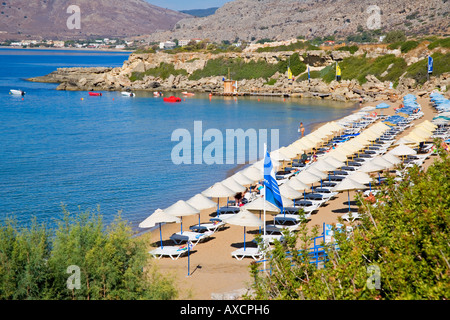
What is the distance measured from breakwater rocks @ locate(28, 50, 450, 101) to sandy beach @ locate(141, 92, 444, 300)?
48.1m

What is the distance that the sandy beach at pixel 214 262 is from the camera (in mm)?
13594

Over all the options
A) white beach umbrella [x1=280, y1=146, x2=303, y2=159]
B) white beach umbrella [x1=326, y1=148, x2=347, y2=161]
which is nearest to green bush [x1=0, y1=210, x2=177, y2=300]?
white beach umbrella [x1=326, y1=148, x2=347, y2=161]

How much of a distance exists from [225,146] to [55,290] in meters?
30.2

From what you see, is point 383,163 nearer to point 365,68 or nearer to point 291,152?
point 291,152

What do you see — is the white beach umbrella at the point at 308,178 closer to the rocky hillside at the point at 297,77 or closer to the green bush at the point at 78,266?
the green bush at the point at 78,266

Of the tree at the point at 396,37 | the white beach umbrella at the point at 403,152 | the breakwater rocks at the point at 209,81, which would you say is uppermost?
the tree at the point at 396,37

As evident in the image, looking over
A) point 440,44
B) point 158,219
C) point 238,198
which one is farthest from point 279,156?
point 440,44

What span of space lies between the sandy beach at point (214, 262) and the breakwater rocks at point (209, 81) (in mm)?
48134

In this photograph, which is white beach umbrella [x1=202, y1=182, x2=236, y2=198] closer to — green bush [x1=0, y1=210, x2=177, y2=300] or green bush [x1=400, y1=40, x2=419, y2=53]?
green bush [x1=0, y1=210, x2=177, y2=300]

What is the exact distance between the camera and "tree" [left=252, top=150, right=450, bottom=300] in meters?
9.00

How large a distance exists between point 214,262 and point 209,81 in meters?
A: 75.9

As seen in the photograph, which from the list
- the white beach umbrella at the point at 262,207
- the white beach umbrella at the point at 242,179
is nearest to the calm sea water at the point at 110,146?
the white beach umbrella at the point at 242,179

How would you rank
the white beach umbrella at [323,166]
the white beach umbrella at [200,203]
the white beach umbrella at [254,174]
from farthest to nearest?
the white beach umbrella at [254,174], the white beach umbrella at [323,166], the white beach umbrella at [200,203]

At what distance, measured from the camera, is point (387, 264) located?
32.3 ft
